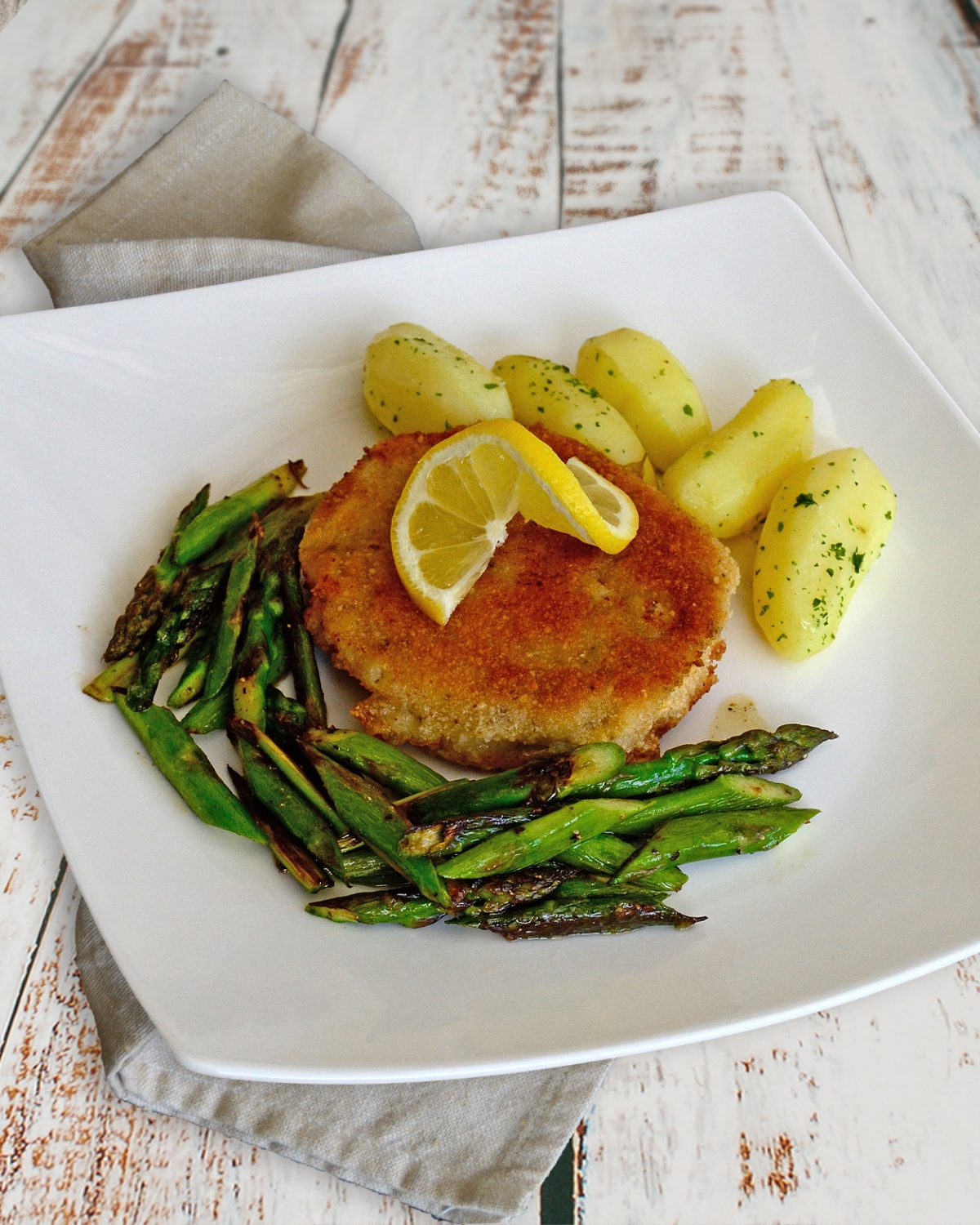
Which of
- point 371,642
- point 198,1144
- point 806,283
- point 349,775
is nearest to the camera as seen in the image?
point 198,1144

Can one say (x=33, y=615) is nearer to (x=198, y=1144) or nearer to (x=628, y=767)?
(x=198, y=1144)

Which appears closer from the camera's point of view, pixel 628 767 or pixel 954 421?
pixel 628 767

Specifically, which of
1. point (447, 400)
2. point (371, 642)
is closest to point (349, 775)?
point (371, 642)

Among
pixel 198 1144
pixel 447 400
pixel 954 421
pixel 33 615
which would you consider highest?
pixel 954 421

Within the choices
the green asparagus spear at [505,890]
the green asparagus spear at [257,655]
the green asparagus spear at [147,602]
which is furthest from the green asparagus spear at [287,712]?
the green asparagus spear at [505,890]

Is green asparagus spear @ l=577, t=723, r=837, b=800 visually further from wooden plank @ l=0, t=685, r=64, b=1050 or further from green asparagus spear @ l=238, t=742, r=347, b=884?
wooden plank @ l=0, t=685, r=64, b=1050

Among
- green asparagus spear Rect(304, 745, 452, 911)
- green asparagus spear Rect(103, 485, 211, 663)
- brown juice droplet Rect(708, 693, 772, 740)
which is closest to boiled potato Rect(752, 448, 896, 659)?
brown juice droplet Rect(708, 693, 772, 740)

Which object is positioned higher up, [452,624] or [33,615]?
[452,624]
